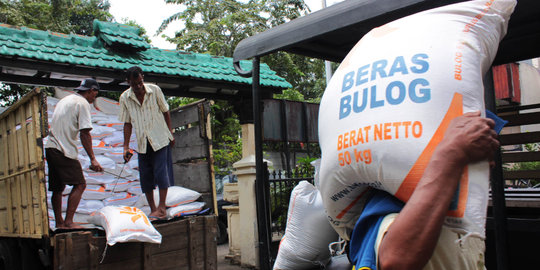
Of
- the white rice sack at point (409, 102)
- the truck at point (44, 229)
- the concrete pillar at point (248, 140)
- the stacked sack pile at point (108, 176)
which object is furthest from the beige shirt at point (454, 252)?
the concrete pillar at point (248, 140)

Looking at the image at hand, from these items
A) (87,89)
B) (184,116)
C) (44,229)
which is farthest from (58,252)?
(184,116)

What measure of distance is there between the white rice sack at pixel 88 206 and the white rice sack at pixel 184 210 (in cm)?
120

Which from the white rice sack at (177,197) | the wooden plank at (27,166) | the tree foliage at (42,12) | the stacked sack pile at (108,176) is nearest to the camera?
the wooden plank at (27,166)

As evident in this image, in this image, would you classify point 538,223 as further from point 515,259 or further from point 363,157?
point 363,157

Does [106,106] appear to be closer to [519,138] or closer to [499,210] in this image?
[519,138]

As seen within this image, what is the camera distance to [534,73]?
15.1 metres

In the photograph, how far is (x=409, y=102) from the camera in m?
1.18

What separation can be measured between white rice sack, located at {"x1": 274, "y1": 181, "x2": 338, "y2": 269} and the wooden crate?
253 cm

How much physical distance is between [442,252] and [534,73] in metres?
16.7

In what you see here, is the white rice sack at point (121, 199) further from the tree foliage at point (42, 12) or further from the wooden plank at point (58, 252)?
the tree foliage at point (42, 12)

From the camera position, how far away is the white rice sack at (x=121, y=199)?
587 centimetres

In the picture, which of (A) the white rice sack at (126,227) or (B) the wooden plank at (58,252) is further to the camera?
(A) the white rice sack at (126,227)

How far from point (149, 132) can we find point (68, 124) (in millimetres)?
821

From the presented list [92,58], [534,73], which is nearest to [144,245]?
[92,58]
